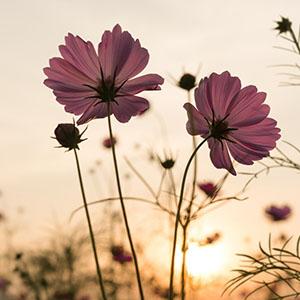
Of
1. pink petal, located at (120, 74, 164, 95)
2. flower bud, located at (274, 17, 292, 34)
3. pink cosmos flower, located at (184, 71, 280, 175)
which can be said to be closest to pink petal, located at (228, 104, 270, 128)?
pink cosmos flower, located at (184, 71, 280, 175)

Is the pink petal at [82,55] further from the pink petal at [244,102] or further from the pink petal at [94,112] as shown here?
the pink petal at [244,102]

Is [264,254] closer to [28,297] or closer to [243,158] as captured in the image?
[243,158]

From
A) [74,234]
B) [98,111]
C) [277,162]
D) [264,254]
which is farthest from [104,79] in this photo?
[74,234]

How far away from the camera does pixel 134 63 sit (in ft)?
2.94

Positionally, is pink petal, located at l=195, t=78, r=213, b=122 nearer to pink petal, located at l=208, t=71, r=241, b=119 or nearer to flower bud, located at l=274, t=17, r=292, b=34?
pink petal, located at l=208, t=71, r=241, b=119

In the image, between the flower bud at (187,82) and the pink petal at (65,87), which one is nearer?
the pink petal at (65,87)

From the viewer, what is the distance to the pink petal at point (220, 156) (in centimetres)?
90

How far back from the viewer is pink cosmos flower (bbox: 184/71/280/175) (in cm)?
90

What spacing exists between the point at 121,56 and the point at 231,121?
17 centimetres

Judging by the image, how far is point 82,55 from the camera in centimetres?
90

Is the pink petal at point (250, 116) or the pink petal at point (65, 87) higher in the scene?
the pink petal at point (65, 87)

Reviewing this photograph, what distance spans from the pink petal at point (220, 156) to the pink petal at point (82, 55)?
0.59 ft

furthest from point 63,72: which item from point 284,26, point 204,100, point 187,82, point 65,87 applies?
point 284,26

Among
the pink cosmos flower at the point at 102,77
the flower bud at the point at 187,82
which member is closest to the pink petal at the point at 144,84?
the pink cosmos flower at the point at 102,77
